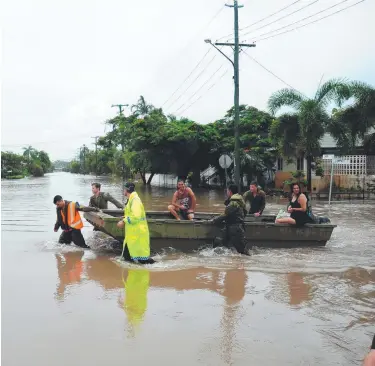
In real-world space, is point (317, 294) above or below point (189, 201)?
below

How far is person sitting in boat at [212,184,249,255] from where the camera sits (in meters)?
9.30

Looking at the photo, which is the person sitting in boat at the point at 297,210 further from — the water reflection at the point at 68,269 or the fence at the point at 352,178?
the fence at the point at 352,178

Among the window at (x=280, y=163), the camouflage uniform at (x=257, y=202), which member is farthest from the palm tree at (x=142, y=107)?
the camouflage uniform at (x=257, y=202)

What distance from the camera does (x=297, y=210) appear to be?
991cm

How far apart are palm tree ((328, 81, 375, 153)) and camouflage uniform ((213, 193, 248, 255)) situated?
15.1m

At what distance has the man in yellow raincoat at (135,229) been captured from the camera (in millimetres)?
8562

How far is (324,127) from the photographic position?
75.7ft

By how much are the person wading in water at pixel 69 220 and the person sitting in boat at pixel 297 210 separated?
4139mm

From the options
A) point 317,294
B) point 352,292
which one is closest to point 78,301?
point 317,294

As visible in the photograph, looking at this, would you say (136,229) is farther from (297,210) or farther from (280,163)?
(280,163)

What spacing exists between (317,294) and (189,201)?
4.32 meters

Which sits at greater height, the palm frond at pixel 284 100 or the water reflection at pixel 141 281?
the palm frond at pixel 284 100

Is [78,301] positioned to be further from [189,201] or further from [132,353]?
[189,201]

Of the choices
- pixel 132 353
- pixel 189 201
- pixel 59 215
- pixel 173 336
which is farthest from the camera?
pixel 189 201
